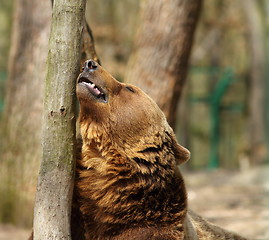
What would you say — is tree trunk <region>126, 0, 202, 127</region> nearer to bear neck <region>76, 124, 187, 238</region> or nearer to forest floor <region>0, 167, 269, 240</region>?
forest floor <region>0, 167, 269, 240</region>

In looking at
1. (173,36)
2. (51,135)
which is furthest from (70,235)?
(173,36)

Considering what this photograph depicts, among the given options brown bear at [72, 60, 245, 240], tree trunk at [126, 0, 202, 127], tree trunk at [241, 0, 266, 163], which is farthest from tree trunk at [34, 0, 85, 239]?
tree trunk at [241, 0, 266, 163]

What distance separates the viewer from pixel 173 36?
Result: 21.6ft

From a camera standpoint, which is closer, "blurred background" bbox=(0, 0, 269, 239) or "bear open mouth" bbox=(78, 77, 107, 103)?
"bear open mouth" bbox=(78, 77, 107, 103)

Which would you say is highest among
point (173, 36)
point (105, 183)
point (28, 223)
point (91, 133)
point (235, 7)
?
point (235, 7)

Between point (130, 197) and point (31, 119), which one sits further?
point (31, 119)

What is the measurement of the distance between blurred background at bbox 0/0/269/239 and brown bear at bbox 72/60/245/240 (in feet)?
10.6

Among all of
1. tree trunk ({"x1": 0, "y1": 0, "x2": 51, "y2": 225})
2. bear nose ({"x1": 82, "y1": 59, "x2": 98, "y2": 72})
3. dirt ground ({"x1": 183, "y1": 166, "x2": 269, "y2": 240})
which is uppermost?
bear nose ({"x1": 82, "y1": 59, "x2": 98, "y2": 72})

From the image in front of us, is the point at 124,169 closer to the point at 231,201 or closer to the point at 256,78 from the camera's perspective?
the point at 231,201

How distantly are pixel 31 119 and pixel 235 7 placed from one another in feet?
44.7

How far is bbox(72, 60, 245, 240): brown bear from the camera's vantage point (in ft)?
12.1

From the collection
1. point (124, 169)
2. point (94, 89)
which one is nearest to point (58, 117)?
point (94, 89)

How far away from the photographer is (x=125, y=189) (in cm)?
374

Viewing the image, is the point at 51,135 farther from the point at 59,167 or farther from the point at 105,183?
the point at 105,183
